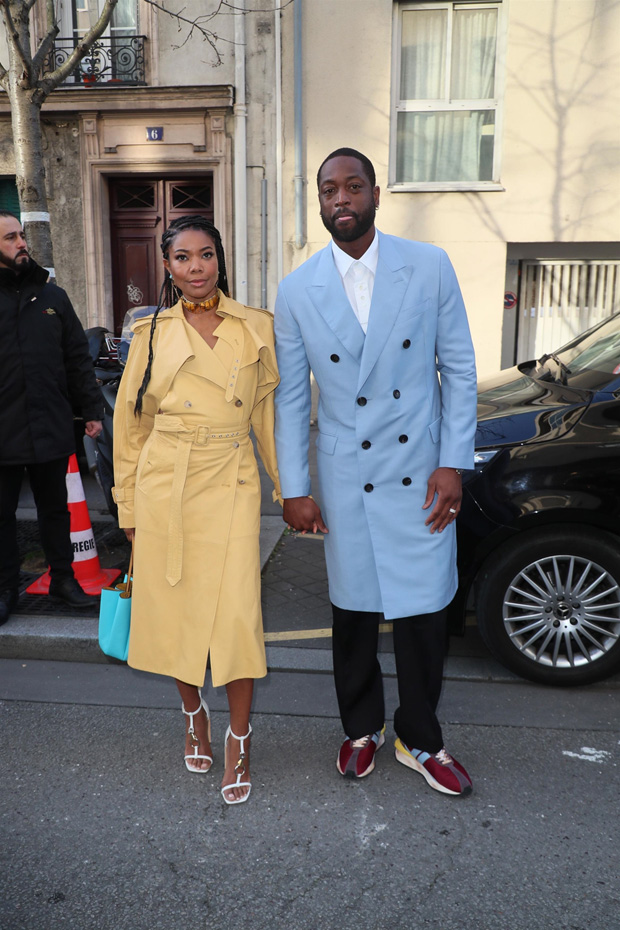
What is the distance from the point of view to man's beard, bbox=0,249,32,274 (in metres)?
4.17

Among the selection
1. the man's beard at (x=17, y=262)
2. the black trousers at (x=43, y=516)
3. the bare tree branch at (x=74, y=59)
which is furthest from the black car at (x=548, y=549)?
the bare tree branch at (x=74, y=59)

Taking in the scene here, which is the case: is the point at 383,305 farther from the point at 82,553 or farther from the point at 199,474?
the point at 82,553

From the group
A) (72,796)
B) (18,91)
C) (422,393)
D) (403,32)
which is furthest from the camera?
(403,32)

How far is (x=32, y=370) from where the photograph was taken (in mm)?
4320

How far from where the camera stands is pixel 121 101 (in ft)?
35.4

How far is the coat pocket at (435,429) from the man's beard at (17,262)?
252 cm

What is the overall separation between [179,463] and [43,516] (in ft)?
6.91

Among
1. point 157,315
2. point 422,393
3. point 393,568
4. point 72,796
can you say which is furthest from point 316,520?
point 72,796

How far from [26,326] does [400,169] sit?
7955mm

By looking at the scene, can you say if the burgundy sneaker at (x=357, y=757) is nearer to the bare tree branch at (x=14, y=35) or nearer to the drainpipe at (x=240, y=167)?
the bare tree branch at (x=14, y=35)

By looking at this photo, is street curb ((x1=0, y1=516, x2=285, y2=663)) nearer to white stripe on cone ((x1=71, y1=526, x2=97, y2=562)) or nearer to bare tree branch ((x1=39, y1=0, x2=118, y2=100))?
white stripe on cone ((x1=71, y1=526, x2=97, y2=562))

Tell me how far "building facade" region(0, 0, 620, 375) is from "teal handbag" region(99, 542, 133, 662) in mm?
8605

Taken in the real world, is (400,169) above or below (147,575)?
above

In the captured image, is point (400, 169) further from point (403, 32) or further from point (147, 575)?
point (147, 575)
